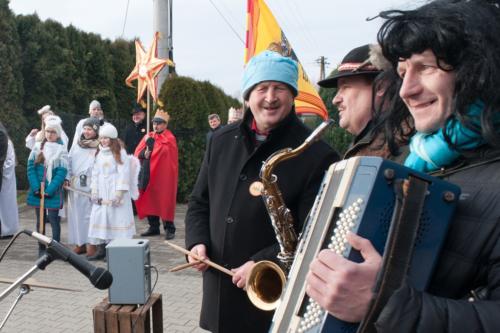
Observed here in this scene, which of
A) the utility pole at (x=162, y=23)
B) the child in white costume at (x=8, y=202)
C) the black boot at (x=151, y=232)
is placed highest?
the utility pole at (x=162, y=23)

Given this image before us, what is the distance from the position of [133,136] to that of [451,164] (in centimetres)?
936

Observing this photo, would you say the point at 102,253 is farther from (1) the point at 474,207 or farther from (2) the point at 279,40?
(1) the point at 474,207

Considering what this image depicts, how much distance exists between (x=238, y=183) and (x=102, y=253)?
4.90 metres

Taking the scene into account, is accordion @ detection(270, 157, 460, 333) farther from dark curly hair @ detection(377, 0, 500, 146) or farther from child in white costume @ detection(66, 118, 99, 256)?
child in white costume @ detection(66, 118, 99, 256)

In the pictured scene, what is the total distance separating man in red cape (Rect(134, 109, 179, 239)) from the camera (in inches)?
346

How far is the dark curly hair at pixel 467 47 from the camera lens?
135 cm

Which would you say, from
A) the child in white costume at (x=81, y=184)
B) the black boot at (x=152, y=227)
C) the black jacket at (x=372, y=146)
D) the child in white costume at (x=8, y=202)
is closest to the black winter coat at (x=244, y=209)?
the black jacket at (x=372, y=146)

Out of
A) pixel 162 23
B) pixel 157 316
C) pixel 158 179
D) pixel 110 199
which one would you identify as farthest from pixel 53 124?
pixel 162 23

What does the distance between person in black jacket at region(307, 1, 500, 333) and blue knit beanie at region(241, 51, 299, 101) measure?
119 cm

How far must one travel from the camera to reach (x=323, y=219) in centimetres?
146

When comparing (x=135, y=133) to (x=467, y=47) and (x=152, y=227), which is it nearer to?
(x=152, y=227)

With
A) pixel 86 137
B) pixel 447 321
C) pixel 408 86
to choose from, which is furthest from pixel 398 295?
pixel 86 137

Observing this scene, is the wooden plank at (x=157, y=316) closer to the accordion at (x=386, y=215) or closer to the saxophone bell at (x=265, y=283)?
the saxophone bell at (x=265, y=283)

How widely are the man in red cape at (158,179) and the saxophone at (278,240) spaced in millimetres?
6405
